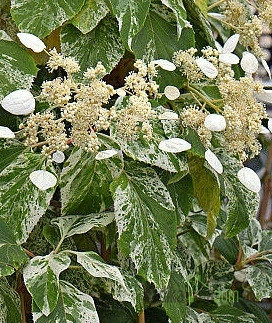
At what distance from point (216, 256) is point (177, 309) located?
618 millimetres

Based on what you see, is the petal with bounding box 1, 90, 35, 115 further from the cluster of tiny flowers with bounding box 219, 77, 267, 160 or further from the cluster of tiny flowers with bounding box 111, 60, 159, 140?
the cluster of tiny flowers with bounding box 219, 77, 267, 160

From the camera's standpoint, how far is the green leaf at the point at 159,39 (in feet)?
2.39

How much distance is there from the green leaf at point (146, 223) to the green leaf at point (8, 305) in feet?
0.44

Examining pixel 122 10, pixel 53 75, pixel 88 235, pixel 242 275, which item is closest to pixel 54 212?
pixel 88 235

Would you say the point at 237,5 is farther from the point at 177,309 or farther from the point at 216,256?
the point at 216,256

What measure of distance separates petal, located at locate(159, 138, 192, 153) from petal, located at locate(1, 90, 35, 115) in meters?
0.13

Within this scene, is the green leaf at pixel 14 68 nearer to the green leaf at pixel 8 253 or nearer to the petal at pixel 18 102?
the petal at pixel 18 102

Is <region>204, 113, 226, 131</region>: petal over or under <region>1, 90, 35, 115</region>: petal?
under

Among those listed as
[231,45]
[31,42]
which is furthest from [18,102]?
[231,45]

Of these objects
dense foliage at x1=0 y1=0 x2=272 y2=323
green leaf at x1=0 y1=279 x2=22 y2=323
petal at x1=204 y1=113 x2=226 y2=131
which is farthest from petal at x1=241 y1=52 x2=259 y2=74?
green leaf at x1=0 y1=279 x2=22 y2=323

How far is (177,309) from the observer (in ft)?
2.48

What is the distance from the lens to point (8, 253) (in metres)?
0.62

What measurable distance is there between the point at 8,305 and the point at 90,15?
1.03 ft

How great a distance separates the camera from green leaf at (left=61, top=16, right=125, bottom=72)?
714 millimetres
